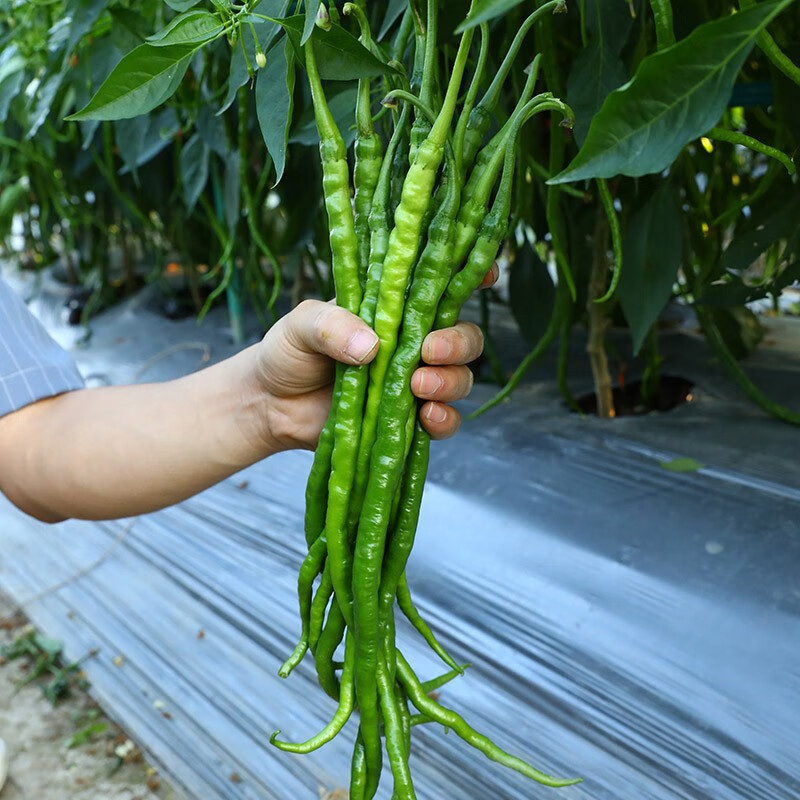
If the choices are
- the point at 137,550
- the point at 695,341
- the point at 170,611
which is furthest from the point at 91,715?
the point at 695,341

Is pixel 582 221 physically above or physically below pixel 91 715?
above

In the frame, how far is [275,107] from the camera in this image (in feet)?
1.49

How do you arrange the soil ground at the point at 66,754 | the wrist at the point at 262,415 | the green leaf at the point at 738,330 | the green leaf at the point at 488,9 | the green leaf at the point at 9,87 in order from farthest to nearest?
the green leaf at the point at 738,330, the green leaf at the point at 9,87, the soil ground at the point at 66,754, the wrist at the point at 262,415, the green leaf at the point at 488,9

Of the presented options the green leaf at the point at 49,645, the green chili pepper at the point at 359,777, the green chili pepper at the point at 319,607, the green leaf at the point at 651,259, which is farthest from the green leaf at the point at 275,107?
the green leaf at the point at 49,645

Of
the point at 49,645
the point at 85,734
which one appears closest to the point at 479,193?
the point at 85,734

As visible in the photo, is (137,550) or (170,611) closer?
(170,611)

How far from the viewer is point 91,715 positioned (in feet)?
3.35

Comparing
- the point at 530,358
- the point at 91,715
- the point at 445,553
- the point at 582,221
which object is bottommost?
the point at 91,715

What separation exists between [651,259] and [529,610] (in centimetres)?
38

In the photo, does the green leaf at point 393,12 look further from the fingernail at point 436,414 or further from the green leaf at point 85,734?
the green leaf at point 85,734

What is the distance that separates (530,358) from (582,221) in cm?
25

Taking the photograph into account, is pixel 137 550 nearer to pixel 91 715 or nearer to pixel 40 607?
pixel 40 607

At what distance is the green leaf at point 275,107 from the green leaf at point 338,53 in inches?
1.0

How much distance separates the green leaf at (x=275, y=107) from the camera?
0.45 metres
